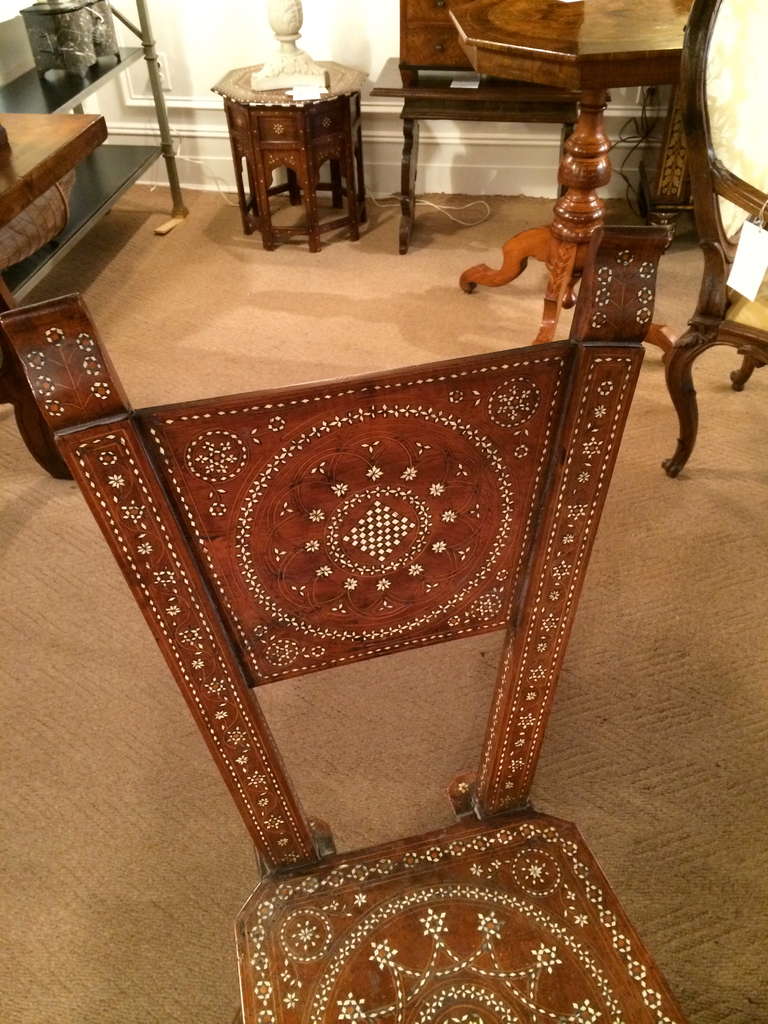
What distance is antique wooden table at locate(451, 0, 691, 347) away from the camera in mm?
1564

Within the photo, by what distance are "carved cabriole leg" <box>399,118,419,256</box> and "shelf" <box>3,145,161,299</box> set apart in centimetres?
101

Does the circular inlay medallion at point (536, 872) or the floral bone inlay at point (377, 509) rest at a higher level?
the floral bone inlay at point (377, 509)

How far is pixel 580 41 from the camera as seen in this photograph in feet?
5.25

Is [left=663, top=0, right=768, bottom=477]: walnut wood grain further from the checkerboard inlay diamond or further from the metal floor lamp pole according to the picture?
the metal floor lamp pole

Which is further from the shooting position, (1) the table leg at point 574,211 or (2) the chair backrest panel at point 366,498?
(1) the table leg at point 574,211

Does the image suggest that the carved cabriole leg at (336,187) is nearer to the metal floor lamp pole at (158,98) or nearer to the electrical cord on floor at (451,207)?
the electrical cord on floor at (451,207)

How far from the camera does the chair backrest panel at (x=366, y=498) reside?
0.53 metres

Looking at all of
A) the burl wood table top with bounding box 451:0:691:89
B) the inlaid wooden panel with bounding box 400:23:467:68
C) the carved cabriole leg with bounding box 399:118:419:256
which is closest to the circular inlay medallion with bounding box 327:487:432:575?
the burl wood table top with bounding box 451:0:691:89

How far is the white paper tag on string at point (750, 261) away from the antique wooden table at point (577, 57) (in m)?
0.42

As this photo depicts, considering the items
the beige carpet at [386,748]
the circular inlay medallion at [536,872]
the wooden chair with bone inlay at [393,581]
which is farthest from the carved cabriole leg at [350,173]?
the circular inlay medallion at [536,872]

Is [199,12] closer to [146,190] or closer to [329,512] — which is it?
[146,190]

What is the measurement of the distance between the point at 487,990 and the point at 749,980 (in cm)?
62

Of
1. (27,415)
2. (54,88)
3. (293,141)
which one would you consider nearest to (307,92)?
(293,141)

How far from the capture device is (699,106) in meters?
1.43
